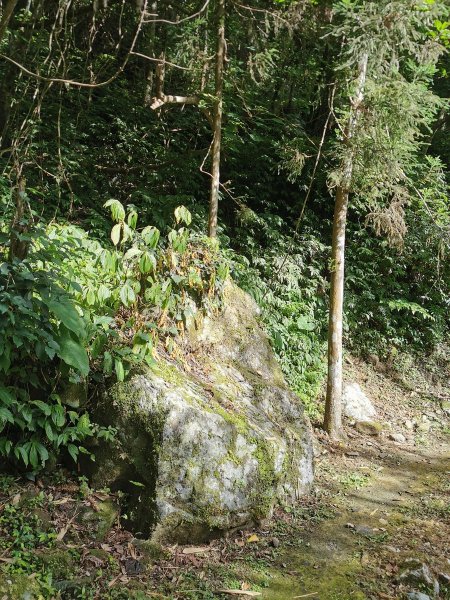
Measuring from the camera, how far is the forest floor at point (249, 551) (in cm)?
328

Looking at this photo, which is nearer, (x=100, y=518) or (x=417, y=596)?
(x=417, y=596)

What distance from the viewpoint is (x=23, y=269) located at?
11.4 feet

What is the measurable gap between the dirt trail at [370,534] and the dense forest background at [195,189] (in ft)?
6.21

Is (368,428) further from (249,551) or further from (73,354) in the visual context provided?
(73,354)

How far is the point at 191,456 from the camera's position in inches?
158

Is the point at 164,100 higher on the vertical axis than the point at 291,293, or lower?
higher

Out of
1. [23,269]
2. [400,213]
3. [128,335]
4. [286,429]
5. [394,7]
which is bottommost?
[286,429]

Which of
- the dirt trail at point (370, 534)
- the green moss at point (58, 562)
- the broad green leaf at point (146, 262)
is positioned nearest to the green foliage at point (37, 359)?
the green moss at point (58, 562)

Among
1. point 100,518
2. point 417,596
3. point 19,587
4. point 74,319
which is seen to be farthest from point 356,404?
point 19,587

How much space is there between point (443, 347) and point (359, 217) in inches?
135

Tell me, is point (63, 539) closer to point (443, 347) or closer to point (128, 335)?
point (128, 335)

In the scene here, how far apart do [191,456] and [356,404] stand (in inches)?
189

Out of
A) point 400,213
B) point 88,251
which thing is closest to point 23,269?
point 88,251

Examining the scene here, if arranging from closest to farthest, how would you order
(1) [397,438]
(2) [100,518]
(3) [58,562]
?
(3) [58,562] < (2) [100,518] < (1) [397,438]
